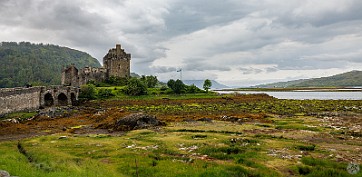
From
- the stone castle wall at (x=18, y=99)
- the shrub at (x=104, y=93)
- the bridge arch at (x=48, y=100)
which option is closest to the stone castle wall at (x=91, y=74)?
the shrub at (x=104, y=93)

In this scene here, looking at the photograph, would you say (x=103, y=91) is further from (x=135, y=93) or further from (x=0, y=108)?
(x=0, y=108)

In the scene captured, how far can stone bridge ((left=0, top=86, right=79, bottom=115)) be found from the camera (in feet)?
206

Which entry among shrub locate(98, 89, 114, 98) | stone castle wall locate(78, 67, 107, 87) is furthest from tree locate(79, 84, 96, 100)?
stone castle wall locate(78, 67, 107, 87)

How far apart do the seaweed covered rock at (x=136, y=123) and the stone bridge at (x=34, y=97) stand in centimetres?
2992

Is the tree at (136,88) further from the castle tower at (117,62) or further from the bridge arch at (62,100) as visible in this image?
the castle tower at (117,62)

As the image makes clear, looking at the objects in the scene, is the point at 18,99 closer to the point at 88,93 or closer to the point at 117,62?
the point at 88,93

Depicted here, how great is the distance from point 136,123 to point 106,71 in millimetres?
101369

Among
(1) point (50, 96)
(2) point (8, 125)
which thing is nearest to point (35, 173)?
(2) point (8, 125)

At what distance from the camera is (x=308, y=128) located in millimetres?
40719

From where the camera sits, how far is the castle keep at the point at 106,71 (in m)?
131

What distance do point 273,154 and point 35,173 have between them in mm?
16855

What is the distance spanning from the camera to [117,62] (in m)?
142

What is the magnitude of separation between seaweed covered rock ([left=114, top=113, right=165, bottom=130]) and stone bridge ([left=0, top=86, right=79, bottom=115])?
98.1 ft

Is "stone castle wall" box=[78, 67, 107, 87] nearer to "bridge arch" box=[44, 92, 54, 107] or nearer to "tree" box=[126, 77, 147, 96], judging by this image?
"tree" box=[126, 77, 147, 96]
